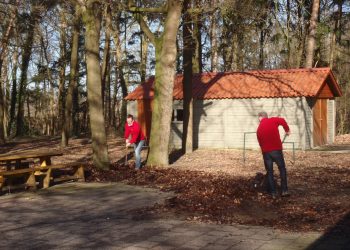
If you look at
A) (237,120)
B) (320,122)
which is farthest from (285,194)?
(320,122)

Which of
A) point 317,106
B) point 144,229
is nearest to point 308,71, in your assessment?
point 317,106

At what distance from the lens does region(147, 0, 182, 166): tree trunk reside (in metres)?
16.0

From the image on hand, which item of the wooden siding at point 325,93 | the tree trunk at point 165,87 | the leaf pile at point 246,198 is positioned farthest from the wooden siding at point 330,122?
the tree trunk at point 165,87

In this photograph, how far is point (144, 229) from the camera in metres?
8.01

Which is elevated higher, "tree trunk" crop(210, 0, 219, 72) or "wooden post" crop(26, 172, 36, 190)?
"tree trunk" crop(210, 0, 219, 72)

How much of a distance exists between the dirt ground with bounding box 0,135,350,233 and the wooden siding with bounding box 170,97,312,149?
3.33 metres

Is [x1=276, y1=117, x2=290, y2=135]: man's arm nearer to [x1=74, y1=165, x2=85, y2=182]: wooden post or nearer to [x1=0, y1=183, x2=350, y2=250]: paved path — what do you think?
[x1=0, y1=183, x2=350, y2=250]: paved path

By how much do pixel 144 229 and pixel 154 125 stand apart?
8593mm

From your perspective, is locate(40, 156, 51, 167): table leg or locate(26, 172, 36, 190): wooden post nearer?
locate(26, 172, 36, 190): wooden post

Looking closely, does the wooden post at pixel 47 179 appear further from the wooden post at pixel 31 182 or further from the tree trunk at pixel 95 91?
the tree trunk at pixel 95 91

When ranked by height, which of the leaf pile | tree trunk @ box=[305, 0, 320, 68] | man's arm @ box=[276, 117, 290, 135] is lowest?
the leaf pile

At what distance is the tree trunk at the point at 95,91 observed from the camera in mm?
15102

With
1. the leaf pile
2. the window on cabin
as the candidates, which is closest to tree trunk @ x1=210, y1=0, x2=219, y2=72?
the window on cabin

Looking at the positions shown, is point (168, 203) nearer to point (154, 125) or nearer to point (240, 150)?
point (154, 125)
